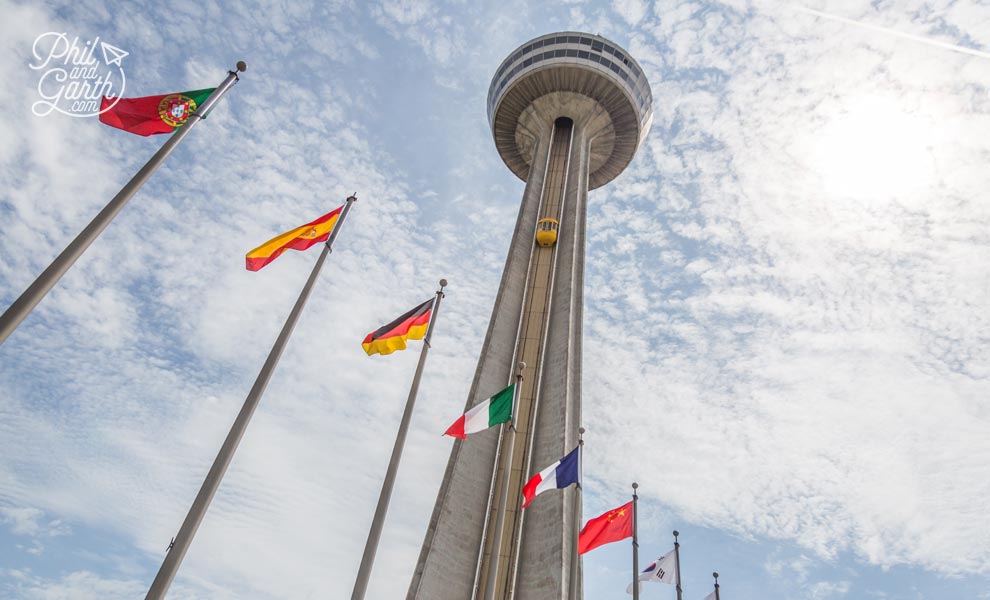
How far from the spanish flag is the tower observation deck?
267 inches

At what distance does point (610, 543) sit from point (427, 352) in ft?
27.1

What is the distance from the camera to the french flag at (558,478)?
45.6 ft

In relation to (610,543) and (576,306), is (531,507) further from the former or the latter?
(576,306)

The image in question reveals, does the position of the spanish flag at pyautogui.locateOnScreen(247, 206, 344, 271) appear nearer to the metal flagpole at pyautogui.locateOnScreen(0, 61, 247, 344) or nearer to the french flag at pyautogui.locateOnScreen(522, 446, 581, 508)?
the metal flagpole at pyautogui.locateOnScreen(0, 61, 247, 344)

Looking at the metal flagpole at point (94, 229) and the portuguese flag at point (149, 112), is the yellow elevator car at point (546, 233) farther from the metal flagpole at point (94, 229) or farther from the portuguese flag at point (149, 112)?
the portuguese flag at point (149, 112)

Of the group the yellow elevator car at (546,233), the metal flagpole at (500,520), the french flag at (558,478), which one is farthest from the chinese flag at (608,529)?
the yellow elevator car at (546,233)

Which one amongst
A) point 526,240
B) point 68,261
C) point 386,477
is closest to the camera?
point 68,261

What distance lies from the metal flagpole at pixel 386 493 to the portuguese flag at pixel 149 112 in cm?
708

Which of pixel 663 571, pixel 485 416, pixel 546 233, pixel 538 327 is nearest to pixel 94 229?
pixel 485 416

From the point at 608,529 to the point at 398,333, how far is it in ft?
28.3

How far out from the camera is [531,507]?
23312mm

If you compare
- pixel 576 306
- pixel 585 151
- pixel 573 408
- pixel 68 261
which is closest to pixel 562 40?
pixel 585 151

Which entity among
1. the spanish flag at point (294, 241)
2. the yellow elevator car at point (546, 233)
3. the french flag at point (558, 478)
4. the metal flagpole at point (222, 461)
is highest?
the yellow elevator car at point (546, 233)

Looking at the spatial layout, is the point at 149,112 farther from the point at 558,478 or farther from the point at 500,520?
the point at 558,478
